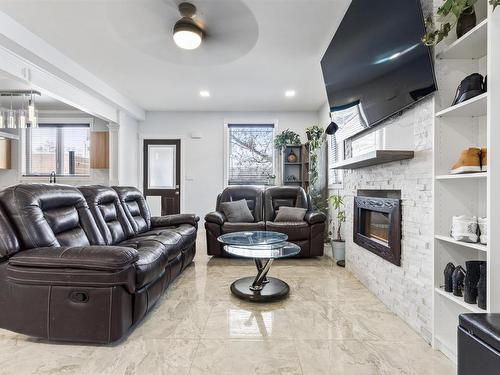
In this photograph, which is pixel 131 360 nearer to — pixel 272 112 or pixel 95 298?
pixel 95 298

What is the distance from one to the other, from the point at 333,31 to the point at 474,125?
181 cm

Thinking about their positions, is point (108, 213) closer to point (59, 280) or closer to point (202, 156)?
point (59, 280)

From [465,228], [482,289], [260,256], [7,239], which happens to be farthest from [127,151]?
[482,289]

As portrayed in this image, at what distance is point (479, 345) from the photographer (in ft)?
3.30

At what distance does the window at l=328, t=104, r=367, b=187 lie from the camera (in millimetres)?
3027

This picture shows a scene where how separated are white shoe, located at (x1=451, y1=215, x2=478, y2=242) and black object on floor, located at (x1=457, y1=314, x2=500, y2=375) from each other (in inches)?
24.0

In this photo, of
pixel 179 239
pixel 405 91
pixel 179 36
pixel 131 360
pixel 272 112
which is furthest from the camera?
pixel 272 112

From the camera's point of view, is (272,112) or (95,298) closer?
(95,298)

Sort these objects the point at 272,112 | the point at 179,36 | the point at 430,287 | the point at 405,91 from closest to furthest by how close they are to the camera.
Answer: the point at 430,287 < the point at 405,91 < the point at 179,36 < the point at 272,112

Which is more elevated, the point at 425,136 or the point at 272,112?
the point at 272,112

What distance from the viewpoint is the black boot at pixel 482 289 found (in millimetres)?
1466

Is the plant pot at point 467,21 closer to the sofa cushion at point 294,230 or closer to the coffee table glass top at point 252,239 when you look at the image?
the coffee table glass top at point 252,239

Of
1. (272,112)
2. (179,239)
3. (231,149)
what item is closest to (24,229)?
(179,239)

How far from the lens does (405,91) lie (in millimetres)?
2053
